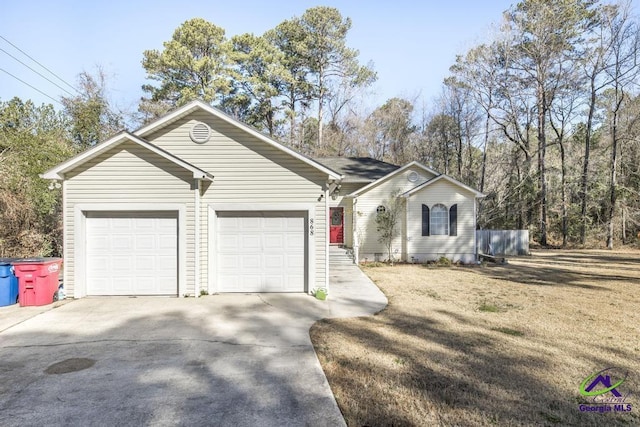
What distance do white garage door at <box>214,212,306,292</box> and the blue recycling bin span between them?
432cm

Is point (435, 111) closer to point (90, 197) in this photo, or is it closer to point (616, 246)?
point (616, 246)

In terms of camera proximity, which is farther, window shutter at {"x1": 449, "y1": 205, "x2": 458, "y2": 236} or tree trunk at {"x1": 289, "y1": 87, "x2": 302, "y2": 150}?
tree trunk at {"x1": 289, "y1": 87, "x2": 302, "y2": 150}

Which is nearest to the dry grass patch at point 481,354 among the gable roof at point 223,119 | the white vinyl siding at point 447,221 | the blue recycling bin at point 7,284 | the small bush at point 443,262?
the gable roof at point 223,119

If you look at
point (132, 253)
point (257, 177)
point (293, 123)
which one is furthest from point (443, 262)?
point (293, 123)

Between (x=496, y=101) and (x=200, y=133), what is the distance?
24839 mm

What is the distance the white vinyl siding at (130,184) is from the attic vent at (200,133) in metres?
0.99

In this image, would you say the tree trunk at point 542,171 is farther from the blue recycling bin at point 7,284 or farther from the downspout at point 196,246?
the blue recycling bin at point 7,284

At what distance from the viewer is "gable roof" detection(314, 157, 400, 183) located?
17266mm

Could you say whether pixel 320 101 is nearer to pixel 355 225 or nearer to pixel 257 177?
pixel 355 225

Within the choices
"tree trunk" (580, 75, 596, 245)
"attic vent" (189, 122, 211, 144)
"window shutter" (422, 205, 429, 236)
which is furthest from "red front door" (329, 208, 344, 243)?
"tree trunk" (580, 75, 596, 245)

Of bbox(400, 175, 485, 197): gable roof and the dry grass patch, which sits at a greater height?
bbox(400, 175, 485, 197): gable roof

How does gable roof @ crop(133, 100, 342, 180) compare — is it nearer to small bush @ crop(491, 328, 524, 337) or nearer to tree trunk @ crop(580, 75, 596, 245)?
small bush @ crop(491, 328, 524, 337)

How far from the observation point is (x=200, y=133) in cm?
898

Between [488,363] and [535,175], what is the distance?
80.0 ft
